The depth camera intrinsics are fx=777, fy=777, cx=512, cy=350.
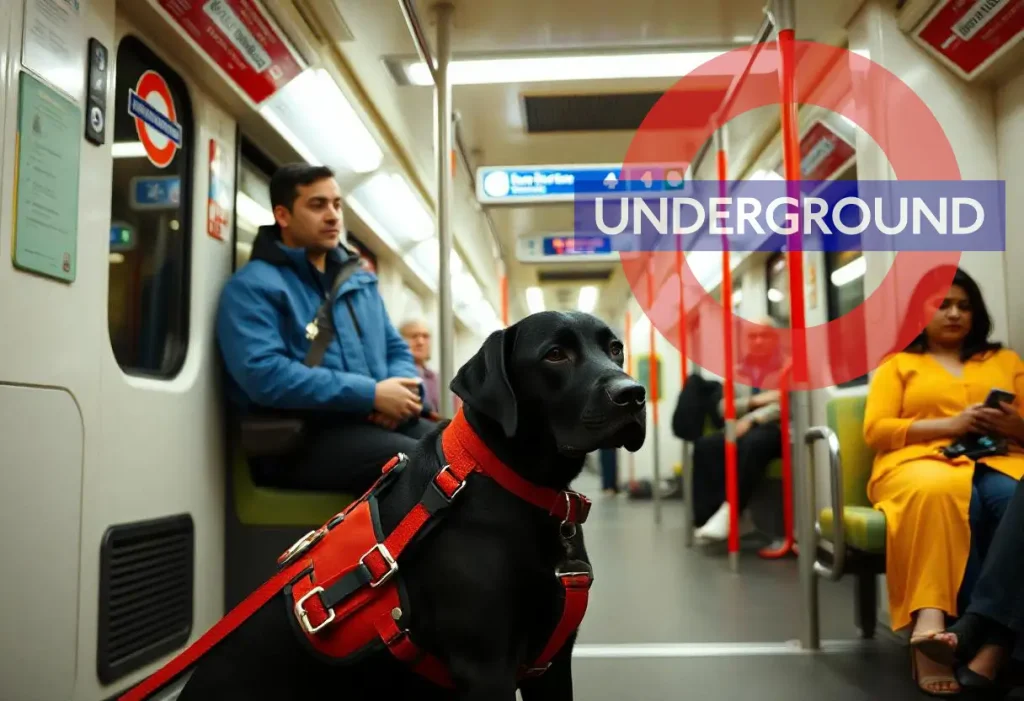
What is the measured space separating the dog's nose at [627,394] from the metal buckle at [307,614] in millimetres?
615

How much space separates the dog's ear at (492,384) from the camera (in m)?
1.37

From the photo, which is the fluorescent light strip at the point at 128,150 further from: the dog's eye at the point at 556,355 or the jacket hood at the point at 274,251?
the dog's eye at the point at 556,355

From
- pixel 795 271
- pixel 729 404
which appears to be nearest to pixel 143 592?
pixel 795 271

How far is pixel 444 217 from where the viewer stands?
3.07m

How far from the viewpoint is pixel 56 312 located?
1.95 meters

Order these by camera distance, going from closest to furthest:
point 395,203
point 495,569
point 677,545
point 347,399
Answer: point 495,569 → point 347,399 → point 677,545 → point 395,203

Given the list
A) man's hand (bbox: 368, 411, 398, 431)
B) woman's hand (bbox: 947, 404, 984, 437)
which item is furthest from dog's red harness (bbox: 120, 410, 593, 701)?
woman's hand (bbox: 947, 404, 984, 437)

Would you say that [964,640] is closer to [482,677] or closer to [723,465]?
[482,677]

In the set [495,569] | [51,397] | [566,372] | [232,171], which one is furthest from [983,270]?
[51,397]

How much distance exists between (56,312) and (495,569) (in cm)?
136

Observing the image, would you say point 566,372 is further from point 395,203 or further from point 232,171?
point 395,203

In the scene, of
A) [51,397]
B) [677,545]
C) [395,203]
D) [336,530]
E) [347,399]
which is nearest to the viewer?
[336,530]

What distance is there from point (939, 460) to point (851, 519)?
1.12ft

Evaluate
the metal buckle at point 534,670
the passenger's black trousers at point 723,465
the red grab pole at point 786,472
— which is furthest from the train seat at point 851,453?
the passenger's black trousers at point 723,465
